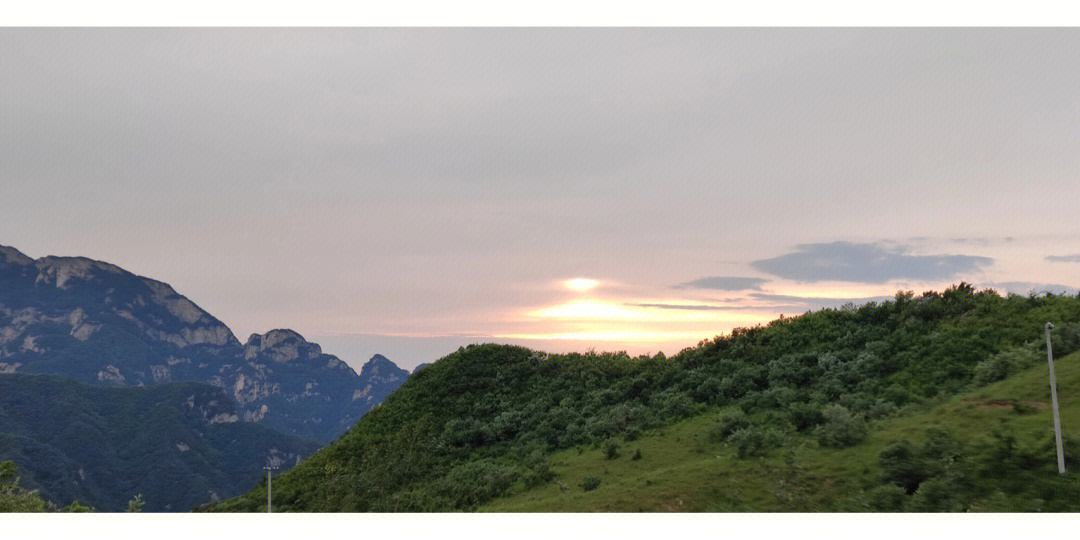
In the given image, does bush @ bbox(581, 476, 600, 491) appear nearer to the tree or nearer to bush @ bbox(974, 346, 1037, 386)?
bush @ bbox(974, 346, 1037, 386)

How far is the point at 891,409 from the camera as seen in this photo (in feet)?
93.7

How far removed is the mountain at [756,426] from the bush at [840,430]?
0.07 metres

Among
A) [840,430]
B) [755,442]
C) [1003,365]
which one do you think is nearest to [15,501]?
[755,442]

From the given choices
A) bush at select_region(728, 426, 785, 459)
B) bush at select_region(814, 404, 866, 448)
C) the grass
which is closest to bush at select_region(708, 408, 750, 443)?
the grass

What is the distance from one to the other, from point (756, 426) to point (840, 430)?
16.9 feet

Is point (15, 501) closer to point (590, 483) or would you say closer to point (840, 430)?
point (590, 483)

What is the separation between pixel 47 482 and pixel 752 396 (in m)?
194

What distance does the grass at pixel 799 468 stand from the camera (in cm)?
Result: 2291

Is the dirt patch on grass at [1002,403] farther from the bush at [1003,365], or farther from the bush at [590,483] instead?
the bush at [590,483]

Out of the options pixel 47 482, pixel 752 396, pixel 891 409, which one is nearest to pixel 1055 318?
pixel 891 409

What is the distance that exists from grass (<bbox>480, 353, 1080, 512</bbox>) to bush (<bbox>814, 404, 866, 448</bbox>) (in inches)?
14.3

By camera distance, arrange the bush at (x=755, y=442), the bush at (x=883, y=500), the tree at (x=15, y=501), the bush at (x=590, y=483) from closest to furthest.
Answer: the bush at (x=883, y=500)
the bush at (x=755, y=442)
the tree at (x=15, y=501)
the bush at (x=590, y=483)

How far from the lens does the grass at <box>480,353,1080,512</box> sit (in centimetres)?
2291

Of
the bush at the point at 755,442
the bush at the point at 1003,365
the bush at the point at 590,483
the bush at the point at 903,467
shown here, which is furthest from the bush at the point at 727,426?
the bush at the point at 1003,365
